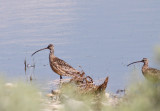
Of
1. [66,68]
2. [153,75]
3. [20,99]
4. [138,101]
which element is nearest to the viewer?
[20,99]

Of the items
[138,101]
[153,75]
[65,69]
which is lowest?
[65,69]

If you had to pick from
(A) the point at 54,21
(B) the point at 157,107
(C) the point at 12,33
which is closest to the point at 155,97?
(B) the point at 157,107

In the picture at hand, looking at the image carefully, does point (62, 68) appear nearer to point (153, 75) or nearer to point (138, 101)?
point (153, 75)

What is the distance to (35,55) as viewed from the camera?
15.3 meters

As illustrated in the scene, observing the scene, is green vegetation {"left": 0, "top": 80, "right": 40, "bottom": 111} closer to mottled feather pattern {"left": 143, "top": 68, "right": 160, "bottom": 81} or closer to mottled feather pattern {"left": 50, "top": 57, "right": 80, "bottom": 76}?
mottled feather pattern {"left": 143, "top": 68, "right": 160, "bottom": 81}

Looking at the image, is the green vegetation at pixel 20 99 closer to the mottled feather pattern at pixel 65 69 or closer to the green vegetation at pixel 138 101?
the green vegetation at pixel 138 101

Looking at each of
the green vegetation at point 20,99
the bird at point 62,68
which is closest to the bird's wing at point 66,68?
the bird at point 62,68

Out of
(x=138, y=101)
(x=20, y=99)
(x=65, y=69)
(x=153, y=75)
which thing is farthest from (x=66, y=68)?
(x=20, y=99)

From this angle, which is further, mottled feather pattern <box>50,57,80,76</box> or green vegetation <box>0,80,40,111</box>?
mottled feather pattern <box>50,57,80,76</box>

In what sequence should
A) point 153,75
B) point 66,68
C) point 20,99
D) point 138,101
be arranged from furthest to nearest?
point 66,68
point 153,75
point 138,101
point 20,99

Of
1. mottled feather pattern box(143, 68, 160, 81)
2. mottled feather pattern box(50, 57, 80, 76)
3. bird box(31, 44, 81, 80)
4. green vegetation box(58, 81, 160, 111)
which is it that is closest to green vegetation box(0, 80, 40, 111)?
green vegetation box(58, 81, 160, 111)

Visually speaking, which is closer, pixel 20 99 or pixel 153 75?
pixel 20 99

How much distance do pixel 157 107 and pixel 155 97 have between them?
93 millimetres

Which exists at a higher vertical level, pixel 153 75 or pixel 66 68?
pixel 153 75
